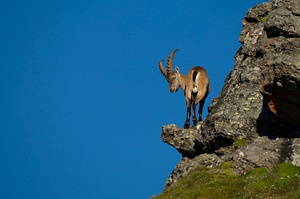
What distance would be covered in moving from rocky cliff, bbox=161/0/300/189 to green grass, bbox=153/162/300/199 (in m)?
0.85

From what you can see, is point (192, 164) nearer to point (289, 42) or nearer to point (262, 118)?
point (262, 118)

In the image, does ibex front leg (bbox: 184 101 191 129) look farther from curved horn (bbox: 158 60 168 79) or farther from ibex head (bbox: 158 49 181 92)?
curved horn (bbox: 158 60 168 79)

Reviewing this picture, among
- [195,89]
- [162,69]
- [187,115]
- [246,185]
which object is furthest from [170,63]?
[246,185]

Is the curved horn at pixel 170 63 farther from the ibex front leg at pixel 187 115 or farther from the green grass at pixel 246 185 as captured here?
the green grass at pixel 246 185

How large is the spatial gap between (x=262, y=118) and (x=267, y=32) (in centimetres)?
413

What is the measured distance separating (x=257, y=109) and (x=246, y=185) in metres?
7.35

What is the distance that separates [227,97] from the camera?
29469mm

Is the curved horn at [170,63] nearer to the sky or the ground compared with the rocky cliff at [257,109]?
nearer to the sky

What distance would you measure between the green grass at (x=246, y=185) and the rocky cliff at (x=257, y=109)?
0.85 m

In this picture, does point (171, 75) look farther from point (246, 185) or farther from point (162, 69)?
point (246, 185)

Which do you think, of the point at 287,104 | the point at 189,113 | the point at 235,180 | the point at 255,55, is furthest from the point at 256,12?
the point at 235,180

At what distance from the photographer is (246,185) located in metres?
20.5

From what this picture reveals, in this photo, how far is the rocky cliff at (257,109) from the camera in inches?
881

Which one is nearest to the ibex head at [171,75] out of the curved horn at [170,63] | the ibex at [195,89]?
the curved horn at [170,63]
